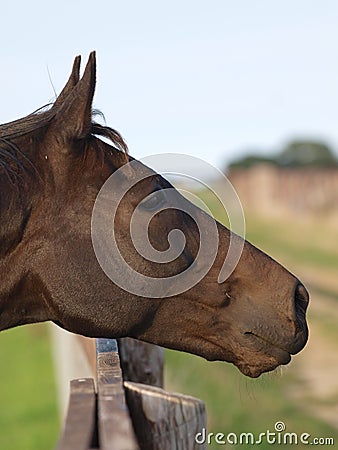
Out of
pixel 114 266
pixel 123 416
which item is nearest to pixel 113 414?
pixel 123 416

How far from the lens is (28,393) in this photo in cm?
1300

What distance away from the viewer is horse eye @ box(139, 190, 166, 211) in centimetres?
352

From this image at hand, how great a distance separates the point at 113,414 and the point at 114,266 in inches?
51.5

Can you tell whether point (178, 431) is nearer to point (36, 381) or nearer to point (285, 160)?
point (36, 381)

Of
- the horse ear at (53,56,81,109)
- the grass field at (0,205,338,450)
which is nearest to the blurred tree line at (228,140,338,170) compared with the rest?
the grass field at (0,205,338,450)

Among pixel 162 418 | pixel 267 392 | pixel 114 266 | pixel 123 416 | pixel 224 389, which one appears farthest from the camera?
pixel 267 392

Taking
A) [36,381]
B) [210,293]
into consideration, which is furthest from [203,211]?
[36,381]

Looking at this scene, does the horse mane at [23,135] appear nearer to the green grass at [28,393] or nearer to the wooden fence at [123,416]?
the wooden fence at [123,416]

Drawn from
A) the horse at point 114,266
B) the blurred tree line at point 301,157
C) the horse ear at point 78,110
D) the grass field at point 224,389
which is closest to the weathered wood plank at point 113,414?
the horse at point 114,266

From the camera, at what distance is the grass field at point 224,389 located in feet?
26.2

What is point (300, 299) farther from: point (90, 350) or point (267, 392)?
point (267, 392)

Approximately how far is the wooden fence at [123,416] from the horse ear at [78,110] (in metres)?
0.87

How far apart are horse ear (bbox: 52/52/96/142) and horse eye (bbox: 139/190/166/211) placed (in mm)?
343

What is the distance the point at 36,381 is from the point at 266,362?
1099 cm
